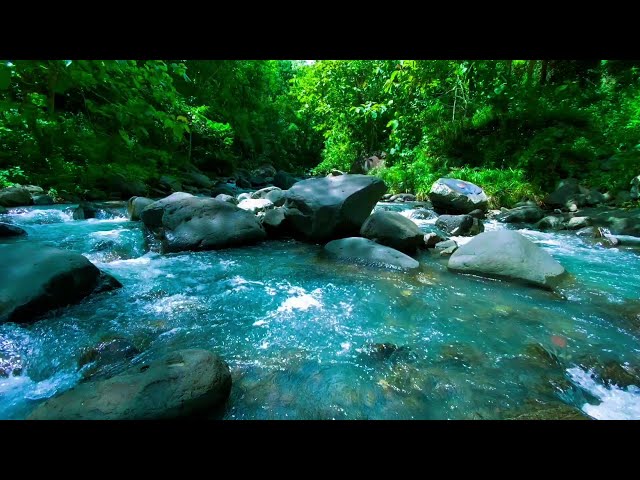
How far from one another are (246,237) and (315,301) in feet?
9.38

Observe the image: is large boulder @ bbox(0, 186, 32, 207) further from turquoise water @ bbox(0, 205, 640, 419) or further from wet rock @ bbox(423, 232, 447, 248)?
wet rock @ bbox(423, 232, 447, 248)

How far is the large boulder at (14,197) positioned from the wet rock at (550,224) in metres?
13.4

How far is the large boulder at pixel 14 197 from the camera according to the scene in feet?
28.5

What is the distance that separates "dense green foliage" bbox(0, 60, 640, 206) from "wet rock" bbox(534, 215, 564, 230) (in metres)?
2.61

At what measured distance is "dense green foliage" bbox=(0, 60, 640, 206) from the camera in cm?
832

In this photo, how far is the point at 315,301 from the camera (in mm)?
3953

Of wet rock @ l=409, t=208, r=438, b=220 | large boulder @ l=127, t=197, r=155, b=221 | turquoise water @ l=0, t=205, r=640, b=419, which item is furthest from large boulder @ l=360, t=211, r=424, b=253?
large boulder @ l=127, t=197, r=155, b=221

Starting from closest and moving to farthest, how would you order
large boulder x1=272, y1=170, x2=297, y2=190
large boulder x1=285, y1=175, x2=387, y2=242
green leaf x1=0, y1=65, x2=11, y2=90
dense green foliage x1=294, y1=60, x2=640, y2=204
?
green leaf x1=0, y1=65, x2=11, y2=90, large boulder x1=285, y1=175, x2=387, y2=242, dense green foliage x1=294, y1=60, x2=640, y2=204, large boulder x1=272, y1=170, x2=297, y2=190

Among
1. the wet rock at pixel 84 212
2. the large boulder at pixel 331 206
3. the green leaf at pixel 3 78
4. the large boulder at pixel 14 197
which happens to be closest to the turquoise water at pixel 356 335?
the large boulder at pixel 331 206

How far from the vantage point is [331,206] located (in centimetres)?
614
